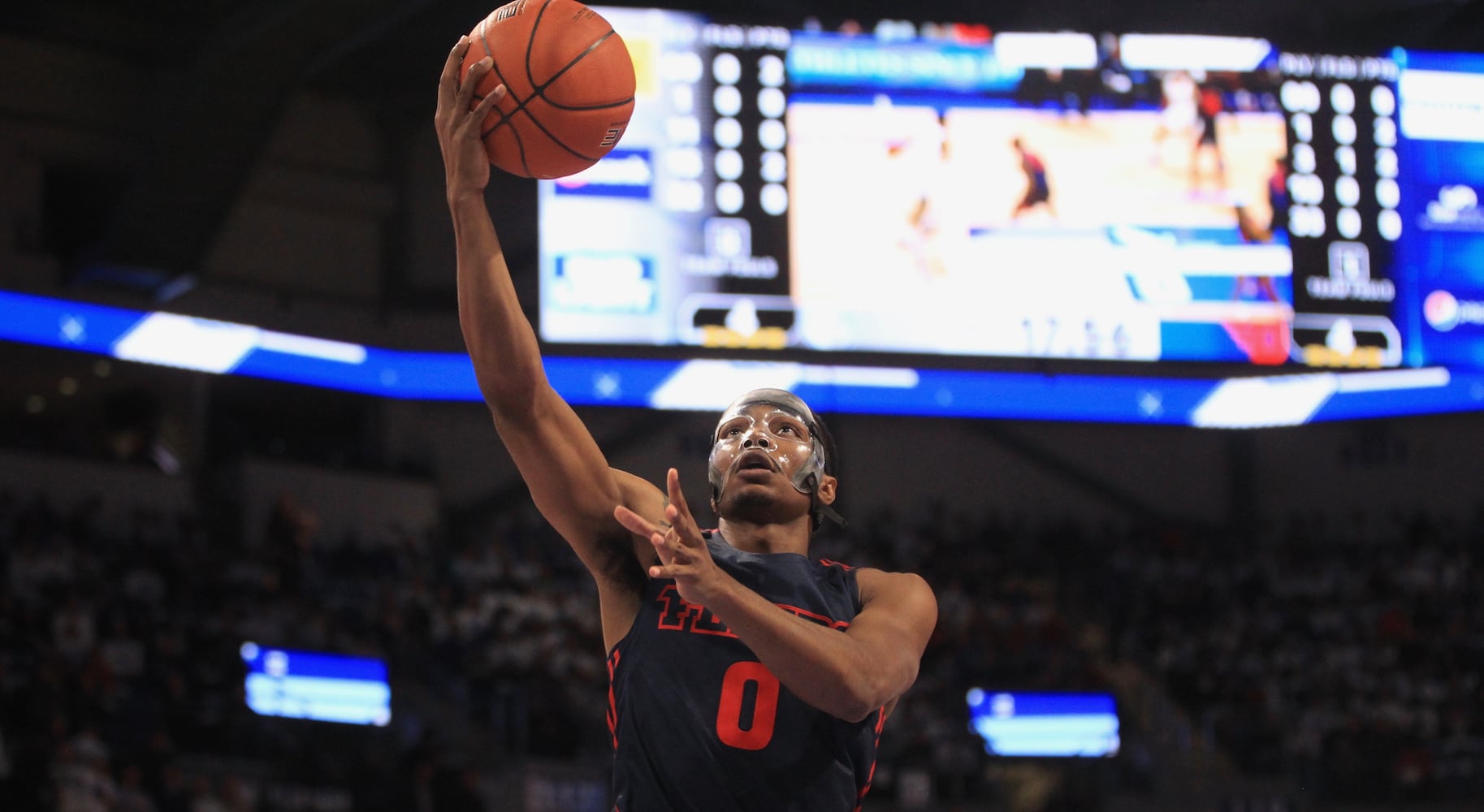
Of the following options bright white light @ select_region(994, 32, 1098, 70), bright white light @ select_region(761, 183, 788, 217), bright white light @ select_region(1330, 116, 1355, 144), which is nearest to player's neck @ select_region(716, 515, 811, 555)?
bright white light @ select_region(761, 183, 788, 217)

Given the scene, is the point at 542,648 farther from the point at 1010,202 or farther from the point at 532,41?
the point at 532,41

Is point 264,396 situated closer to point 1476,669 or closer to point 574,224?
point 574,224

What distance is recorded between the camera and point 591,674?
1465cm

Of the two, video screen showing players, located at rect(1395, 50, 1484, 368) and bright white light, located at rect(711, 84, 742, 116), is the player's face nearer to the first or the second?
bright white light, located at rect(711, 84, 742, 116)

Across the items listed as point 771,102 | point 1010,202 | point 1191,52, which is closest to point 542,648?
point 771,102

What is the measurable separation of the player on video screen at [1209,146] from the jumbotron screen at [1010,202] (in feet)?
0.07

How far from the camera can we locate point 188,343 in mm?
19188

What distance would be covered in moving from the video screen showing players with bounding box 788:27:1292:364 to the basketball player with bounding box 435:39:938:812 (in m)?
8.78

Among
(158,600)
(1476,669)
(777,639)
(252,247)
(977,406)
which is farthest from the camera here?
(252,247)

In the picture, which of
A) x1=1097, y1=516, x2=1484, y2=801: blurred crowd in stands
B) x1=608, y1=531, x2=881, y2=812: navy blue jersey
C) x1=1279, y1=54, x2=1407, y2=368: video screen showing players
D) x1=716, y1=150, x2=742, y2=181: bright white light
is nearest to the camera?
x1=608, y1=531, x2=881, y2=812: navy blue jersey

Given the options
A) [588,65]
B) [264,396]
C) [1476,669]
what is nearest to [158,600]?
[264,396]

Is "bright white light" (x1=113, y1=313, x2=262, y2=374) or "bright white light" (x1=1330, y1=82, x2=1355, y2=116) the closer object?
"bright white light" (x1=1330, y1=82, x2=1355, y2=116)

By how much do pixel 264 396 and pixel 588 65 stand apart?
18.2m

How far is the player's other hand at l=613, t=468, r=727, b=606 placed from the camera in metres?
2.60
